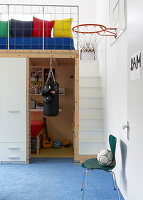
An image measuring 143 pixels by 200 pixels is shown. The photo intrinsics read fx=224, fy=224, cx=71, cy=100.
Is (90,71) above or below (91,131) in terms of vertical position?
above

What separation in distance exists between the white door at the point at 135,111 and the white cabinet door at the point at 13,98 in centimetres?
257

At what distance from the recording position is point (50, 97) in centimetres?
425

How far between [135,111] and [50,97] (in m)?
2.59

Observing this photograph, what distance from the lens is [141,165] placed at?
5.53ft

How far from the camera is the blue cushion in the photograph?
14.0ft

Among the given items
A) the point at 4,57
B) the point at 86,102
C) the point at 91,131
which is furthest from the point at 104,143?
the point at 4,57

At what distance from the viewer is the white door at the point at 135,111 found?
1.70 m

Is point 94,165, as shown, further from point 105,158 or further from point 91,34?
point 91,34

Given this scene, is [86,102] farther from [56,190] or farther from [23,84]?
[56,190]

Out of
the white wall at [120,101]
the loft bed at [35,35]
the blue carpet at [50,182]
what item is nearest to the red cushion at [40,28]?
the loft bed at [35,35]

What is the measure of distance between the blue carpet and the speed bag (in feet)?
3.26

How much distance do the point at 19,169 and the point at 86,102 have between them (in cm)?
190

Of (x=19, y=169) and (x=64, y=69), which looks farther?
(x=64, y=69)

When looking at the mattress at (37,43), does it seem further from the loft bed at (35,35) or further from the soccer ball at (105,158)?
the soccer ball at (105,158)
